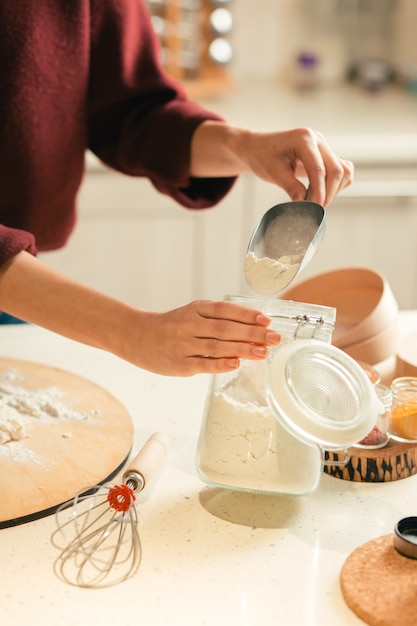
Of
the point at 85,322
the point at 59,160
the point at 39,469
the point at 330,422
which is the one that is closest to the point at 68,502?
the point at 39,469

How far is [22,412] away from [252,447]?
34cm

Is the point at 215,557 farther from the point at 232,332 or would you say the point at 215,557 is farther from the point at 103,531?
the point at 232,332

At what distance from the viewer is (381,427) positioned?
958mm

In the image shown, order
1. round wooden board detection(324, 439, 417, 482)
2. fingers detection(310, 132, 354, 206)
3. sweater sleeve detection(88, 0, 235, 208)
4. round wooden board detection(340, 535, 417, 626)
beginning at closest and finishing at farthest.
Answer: round wooden board detection(340, 535, 417, 626)
round wooden board detection(324, 439, 417, 482)
fingers detection(310, 132, 354, 206)
sweater sleeve detection(88, 0, 235, 208)

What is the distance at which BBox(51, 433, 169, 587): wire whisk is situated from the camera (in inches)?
31.1

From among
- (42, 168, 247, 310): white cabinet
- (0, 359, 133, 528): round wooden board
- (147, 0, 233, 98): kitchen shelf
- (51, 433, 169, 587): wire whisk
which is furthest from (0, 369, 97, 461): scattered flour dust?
(147, 0, 233, 98): kitchen shelf

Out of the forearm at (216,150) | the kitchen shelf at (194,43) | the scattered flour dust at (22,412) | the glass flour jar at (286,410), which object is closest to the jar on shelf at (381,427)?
the glass flour jar at (286,410)

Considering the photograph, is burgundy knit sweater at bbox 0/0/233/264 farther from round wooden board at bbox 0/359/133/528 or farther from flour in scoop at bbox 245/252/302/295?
flour in scoop at bbox 245/252/302/295

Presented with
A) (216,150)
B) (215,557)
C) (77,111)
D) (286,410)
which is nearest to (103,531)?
(215,557)

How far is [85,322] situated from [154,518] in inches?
8.7

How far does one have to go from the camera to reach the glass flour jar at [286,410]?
0.78 meters

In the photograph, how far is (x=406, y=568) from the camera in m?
0.78

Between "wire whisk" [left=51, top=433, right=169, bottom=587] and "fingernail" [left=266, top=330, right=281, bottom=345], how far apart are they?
205 mm

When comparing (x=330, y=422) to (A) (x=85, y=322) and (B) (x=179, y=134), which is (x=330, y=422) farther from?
(B) (x=179, y=134)
